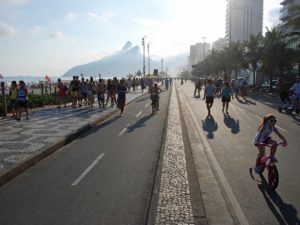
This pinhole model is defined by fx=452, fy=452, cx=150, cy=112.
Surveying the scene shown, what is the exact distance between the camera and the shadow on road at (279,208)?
5.97m

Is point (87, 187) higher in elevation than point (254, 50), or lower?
lower

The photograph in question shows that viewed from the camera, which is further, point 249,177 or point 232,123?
point 232,123

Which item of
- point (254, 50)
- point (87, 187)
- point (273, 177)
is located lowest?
point (87, 187)

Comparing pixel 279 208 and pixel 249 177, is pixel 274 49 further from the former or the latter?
pixel 279 208

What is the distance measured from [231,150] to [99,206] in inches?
220

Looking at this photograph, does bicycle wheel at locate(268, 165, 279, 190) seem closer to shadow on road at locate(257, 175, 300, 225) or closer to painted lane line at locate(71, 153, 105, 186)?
shadow on road at locate(257, 175, 300, 225)

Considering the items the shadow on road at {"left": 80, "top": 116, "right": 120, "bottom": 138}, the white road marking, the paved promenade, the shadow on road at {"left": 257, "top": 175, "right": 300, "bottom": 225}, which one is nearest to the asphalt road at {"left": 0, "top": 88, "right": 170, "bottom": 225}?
the paved promenade

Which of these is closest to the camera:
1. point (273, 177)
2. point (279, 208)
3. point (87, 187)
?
point (279, 208)

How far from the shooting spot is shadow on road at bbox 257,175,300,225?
5.97 metres

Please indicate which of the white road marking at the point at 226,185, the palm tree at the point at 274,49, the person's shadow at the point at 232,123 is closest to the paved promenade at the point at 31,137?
the white road marking at the point at 226,185

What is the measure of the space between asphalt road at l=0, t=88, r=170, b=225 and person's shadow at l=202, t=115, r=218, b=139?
88.4 inches

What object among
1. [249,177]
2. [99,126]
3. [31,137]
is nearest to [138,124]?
[99,126]

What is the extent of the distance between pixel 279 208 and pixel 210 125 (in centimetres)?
1073

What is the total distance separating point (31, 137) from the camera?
13.3 m
